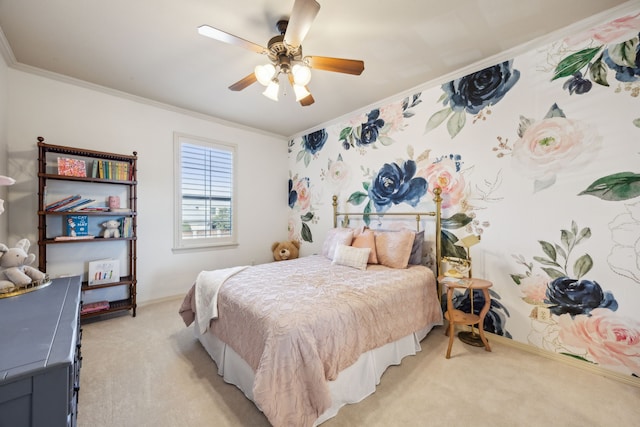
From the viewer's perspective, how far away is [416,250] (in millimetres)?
2654

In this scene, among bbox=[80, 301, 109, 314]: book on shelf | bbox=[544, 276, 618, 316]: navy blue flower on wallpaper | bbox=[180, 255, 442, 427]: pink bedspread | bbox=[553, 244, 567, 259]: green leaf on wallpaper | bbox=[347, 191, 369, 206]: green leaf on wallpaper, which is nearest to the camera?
bbox=[180, 255, 442, 427]: pink bedspread

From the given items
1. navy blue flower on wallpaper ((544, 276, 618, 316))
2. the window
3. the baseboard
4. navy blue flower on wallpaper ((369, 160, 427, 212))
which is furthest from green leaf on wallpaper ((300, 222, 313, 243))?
navy blue flower on wallpaper ((544, 276, 618, 316))

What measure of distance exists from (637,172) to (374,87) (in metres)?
2.28

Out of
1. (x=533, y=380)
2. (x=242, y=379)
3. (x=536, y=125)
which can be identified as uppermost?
(x=536, y=125)

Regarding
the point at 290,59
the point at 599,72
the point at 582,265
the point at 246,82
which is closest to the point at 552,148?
the point at 599,72

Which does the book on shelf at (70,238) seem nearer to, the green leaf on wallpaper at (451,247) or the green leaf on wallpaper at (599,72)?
the green leaf on wallpaper at (451,247)

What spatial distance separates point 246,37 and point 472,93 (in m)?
2.20

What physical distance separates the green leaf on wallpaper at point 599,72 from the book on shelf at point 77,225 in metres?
4.85

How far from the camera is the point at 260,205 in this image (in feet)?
14.1

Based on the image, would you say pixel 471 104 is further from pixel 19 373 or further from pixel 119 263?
pixel 119 263

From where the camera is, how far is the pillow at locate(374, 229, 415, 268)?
252 centimetres

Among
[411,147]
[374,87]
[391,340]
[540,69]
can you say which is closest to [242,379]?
[391,340]

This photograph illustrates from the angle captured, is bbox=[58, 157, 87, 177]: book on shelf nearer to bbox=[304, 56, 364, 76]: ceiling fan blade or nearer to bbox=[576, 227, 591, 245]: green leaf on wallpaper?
bbox=[304, 56, 364, 76]: ceiling fan blade

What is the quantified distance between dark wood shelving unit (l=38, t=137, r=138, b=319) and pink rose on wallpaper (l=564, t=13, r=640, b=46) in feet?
14.4
